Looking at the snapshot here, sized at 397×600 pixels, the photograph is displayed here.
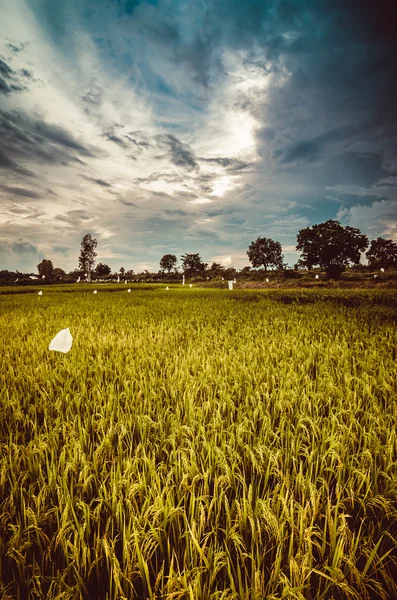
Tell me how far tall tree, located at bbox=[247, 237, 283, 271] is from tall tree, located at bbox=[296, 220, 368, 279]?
42.5 m

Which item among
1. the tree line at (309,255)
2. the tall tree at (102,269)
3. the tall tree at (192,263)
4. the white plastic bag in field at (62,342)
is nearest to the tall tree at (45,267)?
the tree line at (309,255)

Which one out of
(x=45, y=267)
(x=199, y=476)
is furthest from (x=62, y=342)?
(x=45, y=267)

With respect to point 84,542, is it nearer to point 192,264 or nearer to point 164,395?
point 164,395

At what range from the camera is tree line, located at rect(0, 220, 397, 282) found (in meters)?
34.7

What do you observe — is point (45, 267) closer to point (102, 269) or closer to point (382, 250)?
point (102, 269)

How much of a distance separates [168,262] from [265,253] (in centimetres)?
4770

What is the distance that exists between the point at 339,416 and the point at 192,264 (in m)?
94.2

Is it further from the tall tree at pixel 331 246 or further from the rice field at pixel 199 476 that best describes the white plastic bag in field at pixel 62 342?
the tall tree at pixel 331 246

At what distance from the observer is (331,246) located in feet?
114

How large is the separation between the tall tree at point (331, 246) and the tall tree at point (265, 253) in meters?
42.5

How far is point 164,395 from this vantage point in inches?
104

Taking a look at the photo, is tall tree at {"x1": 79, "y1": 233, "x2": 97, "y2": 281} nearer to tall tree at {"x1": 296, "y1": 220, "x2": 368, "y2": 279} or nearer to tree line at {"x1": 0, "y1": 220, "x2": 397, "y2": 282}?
tree line at {"x1": 0, "y1": 220, "x2": 397, "y2": 282}

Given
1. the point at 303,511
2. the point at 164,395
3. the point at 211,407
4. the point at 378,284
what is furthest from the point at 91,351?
the point at 378,284

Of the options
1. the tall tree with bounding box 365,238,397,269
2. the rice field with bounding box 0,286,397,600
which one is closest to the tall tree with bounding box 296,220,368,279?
the rice field with bounding box 0,286,397,600
